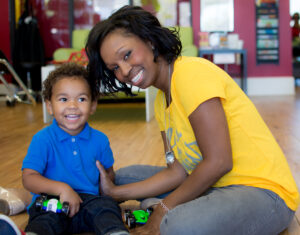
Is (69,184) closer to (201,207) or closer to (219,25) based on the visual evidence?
(201,207)

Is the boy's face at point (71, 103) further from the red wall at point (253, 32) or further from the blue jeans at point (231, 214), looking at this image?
the red wall at point (253, 32)

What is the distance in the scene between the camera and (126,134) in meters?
2.74

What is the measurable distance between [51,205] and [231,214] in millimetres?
464

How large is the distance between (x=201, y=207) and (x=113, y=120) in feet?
8.58

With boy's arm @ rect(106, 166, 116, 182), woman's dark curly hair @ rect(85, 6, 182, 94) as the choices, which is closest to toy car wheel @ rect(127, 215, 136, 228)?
boy's arm @ rect(106, 166, 116, 182)

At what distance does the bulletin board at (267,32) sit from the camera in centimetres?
540

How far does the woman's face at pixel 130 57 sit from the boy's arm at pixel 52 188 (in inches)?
13.3

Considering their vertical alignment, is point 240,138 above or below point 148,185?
above

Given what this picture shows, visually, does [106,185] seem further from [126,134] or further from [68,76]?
[126,134]

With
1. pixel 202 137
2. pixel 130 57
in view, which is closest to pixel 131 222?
pixel 202 137

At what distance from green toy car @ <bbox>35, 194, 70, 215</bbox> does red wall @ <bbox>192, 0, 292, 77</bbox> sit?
4663 mm

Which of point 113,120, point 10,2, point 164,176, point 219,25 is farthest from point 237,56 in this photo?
point 164,176

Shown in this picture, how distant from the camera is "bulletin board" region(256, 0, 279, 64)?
213 inches

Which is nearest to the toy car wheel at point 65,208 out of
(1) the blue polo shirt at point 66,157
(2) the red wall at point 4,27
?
(1) the blue polo shirt at point 66,157
